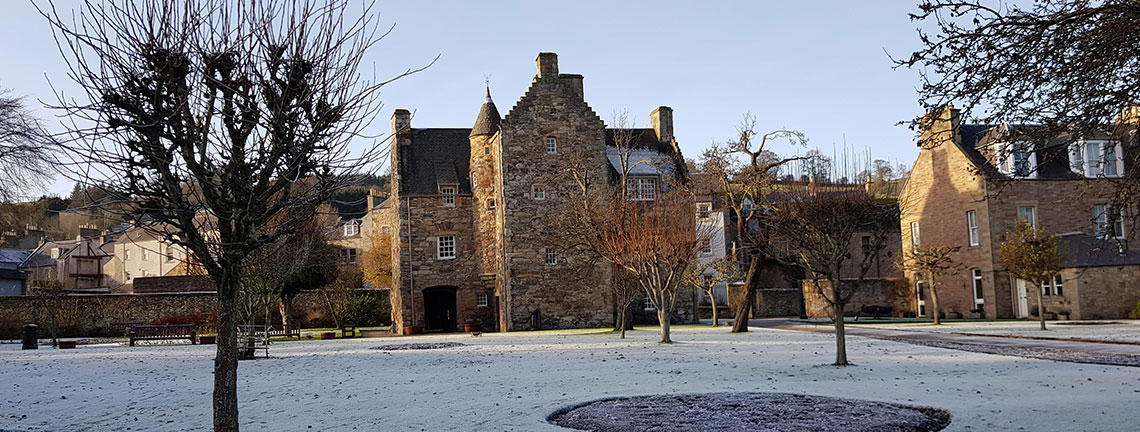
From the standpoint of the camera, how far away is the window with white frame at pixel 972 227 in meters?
39.4

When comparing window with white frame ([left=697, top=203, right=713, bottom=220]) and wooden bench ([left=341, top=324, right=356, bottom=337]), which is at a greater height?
window with white frame ([left=697, top=203, right=713, bottom=220])

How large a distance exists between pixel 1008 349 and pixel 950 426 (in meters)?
12.2

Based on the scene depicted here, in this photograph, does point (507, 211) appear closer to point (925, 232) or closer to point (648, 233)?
point (648, 233)

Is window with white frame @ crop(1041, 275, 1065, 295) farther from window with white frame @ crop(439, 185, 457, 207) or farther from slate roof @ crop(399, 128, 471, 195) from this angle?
window with white frame @ crop(439, 185, 457, 207)

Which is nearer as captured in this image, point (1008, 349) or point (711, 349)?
point (1008, 349)

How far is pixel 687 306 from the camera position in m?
41.9

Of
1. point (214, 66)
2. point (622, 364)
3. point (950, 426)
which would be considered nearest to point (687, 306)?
point (622, 364)

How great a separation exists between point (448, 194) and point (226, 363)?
1332 inches

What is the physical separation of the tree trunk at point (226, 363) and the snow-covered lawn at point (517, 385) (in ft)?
9.62

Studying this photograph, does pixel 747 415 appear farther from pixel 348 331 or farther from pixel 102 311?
pixel 102 311

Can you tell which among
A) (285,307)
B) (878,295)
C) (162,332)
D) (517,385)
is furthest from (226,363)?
(878,295)

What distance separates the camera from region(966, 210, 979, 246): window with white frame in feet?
129

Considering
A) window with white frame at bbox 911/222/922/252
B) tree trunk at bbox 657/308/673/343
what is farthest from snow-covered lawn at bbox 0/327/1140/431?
window with white frame at bbox 911/222/922/252

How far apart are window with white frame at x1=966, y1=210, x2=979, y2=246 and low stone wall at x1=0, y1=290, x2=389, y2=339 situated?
3320 cm
